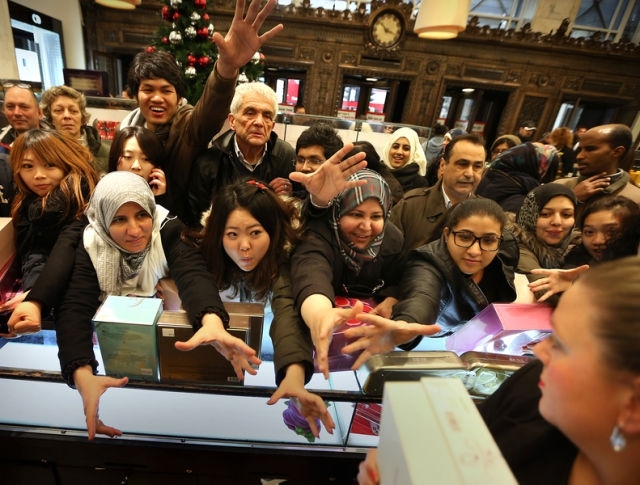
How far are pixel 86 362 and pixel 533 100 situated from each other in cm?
1092

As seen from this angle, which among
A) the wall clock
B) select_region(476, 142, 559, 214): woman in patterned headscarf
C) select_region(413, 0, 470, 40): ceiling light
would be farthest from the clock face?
select_region(476, 142, 559, 214): woman in patterned headscarf

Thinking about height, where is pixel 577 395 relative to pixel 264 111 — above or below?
below

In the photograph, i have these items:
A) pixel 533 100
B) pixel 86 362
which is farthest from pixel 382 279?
pixel 533 100

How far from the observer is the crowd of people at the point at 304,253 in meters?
0.56

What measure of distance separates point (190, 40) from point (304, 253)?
13.1 feet

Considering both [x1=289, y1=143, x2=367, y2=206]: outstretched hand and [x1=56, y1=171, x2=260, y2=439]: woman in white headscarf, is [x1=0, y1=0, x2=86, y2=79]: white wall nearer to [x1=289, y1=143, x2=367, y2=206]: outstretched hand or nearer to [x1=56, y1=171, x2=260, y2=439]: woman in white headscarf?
[x1=56, y1=171, x2=260, y2=439]: woman in white headscarf

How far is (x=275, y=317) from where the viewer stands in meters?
1.15

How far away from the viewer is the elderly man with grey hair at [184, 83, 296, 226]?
1.73 metres

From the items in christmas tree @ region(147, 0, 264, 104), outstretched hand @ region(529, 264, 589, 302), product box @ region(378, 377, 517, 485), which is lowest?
outstretched hand @ region(529, 264, 589, 302)

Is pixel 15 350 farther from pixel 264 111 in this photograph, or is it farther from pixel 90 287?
pixel 264 111

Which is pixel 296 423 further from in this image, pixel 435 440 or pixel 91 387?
pixel 435 440

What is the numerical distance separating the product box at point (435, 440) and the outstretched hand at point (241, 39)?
147cm

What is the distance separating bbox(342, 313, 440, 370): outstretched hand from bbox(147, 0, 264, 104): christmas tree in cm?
396

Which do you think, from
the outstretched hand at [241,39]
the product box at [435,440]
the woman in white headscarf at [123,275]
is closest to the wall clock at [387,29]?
the outstretched hand at [241,39]
